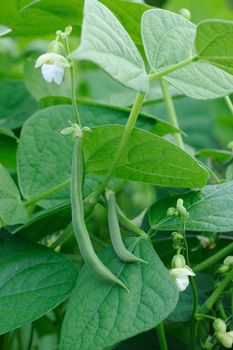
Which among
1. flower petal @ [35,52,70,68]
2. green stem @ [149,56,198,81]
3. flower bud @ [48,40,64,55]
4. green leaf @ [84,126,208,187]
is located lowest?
green leaf @ [84,126,208,187]

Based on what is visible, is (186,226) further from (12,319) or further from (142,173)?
(12,319)

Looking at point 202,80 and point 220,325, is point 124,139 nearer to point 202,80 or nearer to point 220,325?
point 202,80

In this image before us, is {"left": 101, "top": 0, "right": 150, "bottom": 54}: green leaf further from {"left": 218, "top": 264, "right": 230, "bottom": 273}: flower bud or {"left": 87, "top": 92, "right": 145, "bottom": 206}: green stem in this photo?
{"left": 218, "top": 264, "right": 230, "bottom": 273}: flower bud

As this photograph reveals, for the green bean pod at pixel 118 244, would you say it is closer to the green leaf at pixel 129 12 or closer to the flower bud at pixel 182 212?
the flower bud at pixel 182 212

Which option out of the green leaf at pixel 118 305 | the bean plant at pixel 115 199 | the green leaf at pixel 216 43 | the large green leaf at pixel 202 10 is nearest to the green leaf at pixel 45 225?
the bean plant at pixel 115 199

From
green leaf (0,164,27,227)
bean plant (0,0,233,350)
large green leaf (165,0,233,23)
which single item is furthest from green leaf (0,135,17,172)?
large green leaf (165,0,233,23)

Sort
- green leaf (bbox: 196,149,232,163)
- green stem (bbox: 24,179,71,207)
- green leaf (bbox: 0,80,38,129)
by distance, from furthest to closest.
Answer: green leaf (bbox: 0,80,38,129) → green leaf (bbox: 196,149,232,163) → green stem (bbox: 24,179,71,207)
